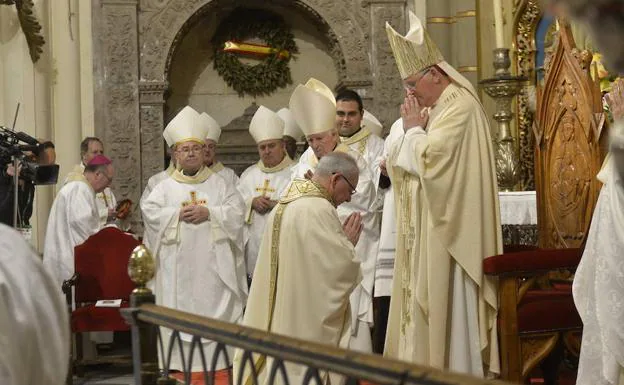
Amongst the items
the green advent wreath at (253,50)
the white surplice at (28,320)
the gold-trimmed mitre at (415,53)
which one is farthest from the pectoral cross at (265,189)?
the white surplice at (28,320)

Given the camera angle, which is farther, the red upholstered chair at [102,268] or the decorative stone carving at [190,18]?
the decorative stone carving at [190,18]

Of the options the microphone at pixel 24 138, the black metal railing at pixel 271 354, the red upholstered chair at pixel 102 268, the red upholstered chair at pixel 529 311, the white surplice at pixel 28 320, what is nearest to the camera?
the black metal railing at pixel 271 354

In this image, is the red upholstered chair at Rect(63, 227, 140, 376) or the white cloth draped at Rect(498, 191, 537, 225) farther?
the red upholstered chair at Rect(63, 227, 140, 376)

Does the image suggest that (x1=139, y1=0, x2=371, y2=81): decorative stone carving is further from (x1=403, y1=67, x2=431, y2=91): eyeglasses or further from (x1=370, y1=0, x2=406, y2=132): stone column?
(x1=403, y1=67, x2=431, y2=91): eyeglasses

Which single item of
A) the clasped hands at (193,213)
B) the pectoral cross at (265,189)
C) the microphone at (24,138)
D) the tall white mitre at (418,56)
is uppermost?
the tall white mitre at (418,56)

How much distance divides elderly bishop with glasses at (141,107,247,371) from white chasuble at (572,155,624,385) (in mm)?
3969

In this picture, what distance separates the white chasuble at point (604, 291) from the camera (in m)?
4.10

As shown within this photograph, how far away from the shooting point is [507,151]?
25.4 feet

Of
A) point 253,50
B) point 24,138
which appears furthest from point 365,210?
point 253,50

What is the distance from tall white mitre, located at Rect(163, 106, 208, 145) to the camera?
8.13m

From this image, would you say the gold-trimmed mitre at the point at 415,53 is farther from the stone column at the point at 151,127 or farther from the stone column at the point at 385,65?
the stone column at the point at 151,127

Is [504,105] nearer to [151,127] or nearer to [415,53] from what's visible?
[415,53]

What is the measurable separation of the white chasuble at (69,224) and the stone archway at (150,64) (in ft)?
6.55

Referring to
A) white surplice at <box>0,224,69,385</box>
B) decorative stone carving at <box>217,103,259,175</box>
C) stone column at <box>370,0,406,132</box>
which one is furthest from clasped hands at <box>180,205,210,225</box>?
white surplice at <box>0,224,69,385</box>
